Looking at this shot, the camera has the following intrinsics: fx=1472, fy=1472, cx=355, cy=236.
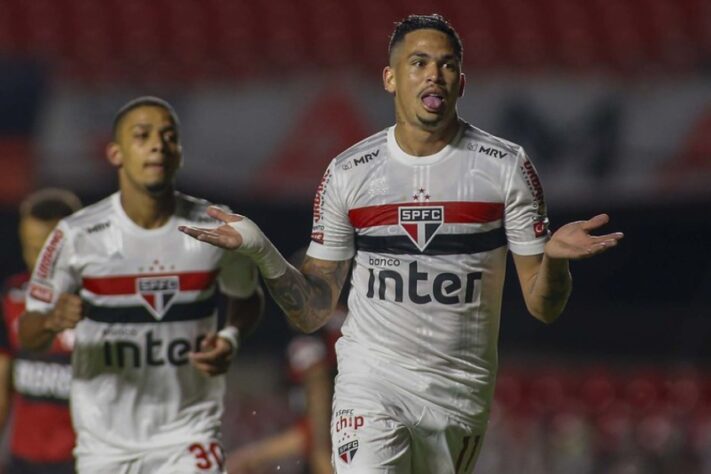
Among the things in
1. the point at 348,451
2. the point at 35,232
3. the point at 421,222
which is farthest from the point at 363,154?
the point at 35,232

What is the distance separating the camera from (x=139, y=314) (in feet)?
20.0

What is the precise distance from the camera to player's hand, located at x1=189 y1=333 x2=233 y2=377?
5.82m

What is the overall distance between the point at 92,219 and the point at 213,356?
0.87 m

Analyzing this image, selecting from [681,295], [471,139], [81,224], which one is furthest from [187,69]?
[471,139]

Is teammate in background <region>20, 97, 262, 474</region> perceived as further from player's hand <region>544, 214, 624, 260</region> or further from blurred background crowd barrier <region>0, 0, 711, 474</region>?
blurred background crowd barrier <region>0, 0, 711, 474</region>

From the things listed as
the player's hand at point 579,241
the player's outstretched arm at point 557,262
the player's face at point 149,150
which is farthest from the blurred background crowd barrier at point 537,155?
the player's hand at point 579,241

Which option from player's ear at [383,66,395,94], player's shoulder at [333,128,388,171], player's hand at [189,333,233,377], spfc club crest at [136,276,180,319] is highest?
player's ear at [383,66,395,94]

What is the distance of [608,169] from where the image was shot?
1189cm

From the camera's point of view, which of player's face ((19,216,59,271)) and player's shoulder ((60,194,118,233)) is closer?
player's shoulder ((60,194,118,233))

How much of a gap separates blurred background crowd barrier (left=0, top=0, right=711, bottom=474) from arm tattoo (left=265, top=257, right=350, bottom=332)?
5025 millimetres

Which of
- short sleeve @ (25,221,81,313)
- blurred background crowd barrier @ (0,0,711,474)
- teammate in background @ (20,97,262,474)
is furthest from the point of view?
blurred background crowd barrier @ (0,0,711,474)

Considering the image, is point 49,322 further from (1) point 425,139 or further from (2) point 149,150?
(1) point 425,139

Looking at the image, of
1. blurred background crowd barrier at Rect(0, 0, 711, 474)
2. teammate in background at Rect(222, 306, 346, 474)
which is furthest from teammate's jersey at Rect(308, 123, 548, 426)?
blurred background crowd barrier at Rect(0, 0, 711, 474)

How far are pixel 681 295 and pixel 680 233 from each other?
536 millimetres
